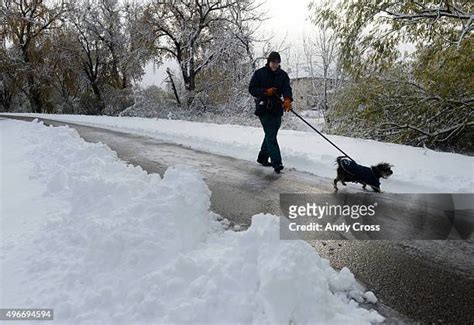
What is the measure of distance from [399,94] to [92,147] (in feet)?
28.6

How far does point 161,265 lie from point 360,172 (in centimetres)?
336

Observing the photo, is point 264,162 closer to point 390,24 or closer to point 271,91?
point 271,91

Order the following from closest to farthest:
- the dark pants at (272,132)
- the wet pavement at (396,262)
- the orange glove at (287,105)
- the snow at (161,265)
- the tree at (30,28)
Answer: the snow at (161,265) → the wet pavement at (396,262) → the orange glove at (287,105) → the dark pants at (272,132) → the tree at (30,28)

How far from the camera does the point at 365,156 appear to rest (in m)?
7.75

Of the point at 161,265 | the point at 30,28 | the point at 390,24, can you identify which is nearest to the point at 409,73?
the point at 390,24

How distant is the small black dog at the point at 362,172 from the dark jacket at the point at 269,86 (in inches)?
74.3

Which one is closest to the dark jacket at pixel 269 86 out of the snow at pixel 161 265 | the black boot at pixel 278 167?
the black boot at pixel 278 167

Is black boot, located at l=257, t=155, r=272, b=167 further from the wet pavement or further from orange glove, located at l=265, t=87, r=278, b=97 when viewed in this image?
orange glove, located at l=265, t=87, r=278, b=97

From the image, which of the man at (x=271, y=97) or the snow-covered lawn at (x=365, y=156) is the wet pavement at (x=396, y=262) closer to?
the man at (x=271, y=97)

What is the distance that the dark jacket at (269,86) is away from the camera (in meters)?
6.71

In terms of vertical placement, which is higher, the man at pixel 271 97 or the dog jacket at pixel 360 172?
the man at pixel 271 97

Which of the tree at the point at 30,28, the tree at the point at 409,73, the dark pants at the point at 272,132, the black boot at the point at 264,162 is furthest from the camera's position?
the tree at the point at 30,28

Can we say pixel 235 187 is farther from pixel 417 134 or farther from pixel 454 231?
pixel 417 134

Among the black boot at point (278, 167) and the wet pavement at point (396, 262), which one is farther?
the black boot at point (278, 167)
